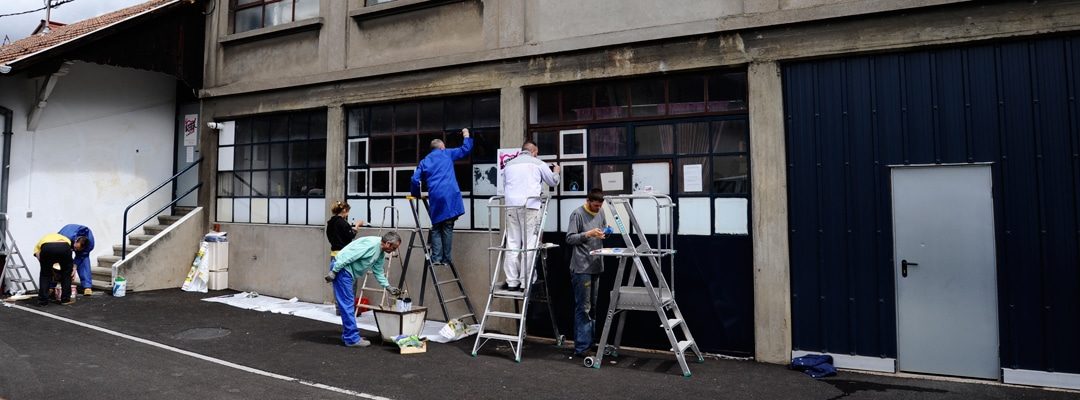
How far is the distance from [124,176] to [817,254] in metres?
12.8

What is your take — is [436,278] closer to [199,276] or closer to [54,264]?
[199,276]

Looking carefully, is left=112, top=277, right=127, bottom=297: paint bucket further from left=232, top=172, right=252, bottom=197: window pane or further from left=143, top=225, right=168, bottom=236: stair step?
left=232, top=172, right=252, bottom=197: window pane

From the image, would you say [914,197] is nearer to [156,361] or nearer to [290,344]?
[290,344]

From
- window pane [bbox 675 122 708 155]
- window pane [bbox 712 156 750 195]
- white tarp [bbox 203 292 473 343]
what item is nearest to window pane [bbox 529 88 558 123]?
window pane [bbox 675 122 708 155]

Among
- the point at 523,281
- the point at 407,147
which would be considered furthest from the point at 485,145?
the point at 523,281

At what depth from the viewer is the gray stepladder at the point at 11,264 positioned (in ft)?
36.6

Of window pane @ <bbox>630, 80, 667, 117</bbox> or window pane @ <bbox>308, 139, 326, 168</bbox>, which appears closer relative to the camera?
window pane @ <bbox>630, 80, 667, 117</bbox>

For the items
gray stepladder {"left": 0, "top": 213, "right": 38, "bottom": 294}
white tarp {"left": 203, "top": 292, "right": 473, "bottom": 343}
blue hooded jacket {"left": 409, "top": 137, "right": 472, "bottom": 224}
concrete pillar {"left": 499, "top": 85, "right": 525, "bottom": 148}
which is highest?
concrete pillar {"left": 499, "top": 85, "right": 525, "bottom": 148}

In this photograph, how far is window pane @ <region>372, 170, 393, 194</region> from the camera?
34.4 feet

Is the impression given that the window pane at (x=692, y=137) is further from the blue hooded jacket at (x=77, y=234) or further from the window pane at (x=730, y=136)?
the blue hooded jacket at (x=77, y=234)

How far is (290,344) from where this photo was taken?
8.21 m

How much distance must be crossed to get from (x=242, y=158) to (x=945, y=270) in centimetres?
1127

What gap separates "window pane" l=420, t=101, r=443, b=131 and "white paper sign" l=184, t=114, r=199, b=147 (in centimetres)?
566

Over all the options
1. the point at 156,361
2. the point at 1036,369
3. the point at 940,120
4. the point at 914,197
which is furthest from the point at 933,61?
the point at 156,361
